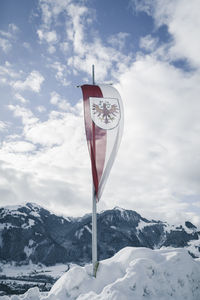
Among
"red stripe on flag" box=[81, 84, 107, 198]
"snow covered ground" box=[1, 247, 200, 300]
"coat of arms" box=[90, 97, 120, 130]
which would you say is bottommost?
"snow covered ground" box=[1, 247, 200, 300]

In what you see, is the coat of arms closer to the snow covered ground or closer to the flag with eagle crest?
the flag with eagle crest

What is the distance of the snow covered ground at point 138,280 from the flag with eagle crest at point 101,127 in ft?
12.1

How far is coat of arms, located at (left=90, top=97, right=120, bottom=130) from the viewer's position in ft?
46.2

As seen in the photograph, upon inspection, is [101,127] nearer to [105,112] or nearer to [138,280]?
[105,112]

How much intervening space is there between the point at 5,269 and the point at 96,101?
223 meters

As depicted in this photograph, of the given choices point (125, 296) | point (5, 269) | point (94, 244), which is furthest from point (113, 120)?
point (5, 269)

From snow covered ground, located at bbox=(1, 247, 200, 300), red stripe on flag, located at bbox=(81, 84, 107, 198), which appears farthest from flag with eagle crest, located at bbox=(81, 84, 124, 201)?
snow covered ground, located at bbox=(1, 247, 200, 300)

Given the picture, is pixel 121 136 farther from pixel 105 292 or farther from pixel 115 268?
pixel 105 292

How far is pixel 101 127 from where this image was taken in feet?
45.9

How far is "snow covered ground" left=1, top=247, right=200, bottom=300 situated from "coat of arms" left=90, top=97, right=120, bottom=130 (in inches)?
268

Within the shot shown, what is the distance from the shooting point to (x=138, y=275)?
971 centimetres

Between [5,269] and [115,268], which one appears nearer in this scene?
[115,268]

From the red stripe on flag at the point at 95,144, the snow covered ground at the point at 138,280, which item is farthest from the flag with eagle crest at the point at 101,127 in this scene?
the snow covered ground at the point at 138,280

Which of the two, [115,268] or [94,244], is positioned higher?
[94,244]
